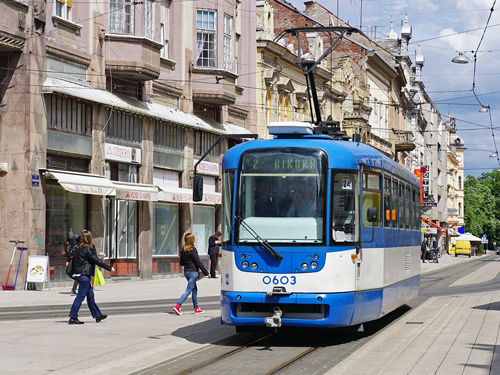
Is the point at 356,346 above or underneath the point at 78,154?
underneath

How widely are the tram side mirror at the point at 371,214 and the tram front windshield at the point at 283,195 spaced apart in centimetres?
85

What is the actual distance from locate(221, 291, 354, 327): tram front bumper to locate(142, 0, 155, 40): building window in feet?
60.0

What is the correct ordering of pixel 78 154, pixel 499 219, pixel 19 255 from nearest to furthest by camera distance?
pixel 19 255 → pixel 78 154 → pixel 499 219

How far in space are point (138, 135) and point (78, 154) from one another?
13.8 ft

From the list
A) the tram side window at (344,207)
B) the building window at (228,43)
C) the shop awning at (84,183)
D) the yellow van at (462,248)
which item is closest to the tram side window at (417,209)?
the tram side window at (344,207)

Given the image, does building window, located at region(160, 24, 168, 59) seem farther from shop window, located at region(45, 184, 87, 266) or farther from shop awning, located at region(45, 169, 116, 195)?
shop window, located at region(45, 184, 87, 266)

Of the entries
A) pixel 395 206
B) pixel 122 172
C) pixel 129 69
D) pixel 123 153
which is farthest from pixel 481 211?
pixel 395 206

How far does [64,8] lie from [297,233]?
16.2 meters

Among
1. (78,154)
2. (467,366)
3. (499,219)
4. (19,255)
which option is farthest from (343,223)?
(499,219)

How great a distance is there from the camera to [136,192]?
2809cm

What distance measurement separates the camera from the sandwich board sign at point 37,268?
75.8ft

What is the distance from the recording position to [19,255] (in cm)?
2327

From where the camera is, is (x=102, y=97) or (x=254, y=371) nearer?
(x=254, y=371)

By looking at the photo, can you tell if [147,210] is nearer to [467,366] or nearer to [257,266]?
[257,266]
